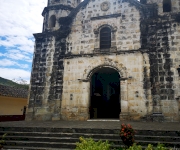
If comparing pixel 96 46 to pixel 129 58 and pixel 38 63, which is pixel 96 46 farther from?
pixel 38 63

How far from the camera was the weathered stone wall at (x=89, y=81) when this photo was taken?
11.1m

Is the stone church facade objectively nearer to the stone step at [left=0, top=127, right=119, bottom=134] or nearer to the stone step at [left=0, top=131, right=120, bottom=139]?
the stone step at [left=0, top=127, right=119, bottom=134]

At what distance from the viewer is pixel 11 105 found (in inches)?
766

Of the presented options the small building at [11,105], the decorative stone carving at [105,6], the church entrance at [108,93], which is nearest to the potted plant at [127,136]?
the decorative stone carving at [105,6]

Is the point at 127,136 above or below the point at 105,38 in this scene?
below

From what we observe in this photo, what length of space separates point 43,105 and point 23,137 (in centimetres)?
571

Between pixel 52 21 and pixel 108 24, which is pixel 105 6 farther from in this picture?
pixel 52 21

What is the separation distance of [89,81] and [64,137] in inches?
227

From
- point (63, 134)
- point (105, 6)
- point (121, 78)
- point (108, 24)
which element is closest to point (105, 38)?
point (108, 24)

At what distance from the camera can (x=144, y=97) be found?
36.1ft

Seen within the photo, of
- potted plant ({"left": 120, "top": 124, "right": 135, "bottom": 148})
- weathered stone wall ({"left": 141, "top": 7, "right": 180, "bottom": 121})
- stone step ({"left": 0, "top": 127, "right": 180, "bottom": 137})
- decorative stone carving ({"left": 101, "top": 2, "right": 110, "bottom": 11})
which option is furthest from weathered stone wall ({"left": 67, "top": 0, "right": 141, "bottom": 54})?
potted plant ({"left": 120, "top": 124, "right": 135, "bottom": 148})

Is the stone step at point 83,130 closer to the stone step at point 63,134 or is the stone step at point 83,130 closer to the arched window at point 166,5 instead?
the stone step at point 63,134

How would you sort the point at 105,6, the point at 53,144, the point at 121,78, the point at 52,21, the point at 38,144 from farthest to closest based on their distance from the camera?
the point at 52,21, the point at 105,6, the point at 121,78, the point at 38,144, the point at 53,144

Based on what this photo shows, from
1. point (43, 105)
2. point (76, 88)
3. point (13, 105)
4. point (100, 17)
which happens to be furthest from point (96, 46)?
point (13, 105)
